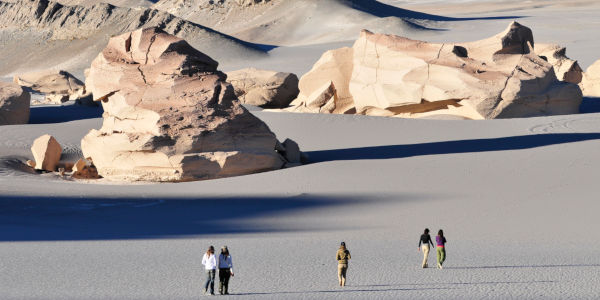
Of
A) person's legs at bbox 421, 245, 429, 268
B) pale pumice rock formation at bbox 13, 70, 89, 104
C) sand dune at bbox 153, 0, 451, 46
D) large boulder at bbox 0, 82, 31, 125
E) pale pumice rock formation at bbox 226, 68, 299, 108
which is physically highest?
sand dune at bbox 153, 0, 451, 46

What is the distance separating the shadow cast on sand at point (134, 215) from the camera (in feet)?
34.8

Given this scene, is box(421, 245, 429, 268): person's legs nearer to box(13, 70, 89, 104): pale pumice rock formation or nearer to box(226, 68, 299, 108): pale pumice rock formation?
box(226, 68, 299, 108): pale pumice rock formation

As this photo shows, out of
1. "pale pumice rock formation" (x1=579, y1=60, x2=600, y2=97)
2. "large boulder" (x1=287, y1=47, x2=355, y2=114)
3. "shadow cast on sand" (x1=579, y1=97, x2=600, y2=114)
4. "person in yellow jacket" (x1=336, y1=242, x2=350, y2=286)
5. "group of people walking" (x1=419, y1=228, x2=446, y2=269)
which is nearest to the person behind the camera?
"person in yellow jacket" (x1=336, y1=242, x2=350, y2=286)

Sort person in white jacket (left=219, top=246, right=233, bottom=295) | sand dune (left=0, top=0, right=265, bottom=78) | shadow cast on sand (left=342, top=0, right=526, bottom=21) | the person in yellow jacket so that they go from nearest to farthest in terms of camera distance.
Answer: person in white jacket (left=219, top=246, right=233, bottom=295) < the person in yellow jacket < sand dune (left=0, top=0, right=265, bottom=78) < shadow cast on sand (left=342, top=0, right=526, bottom=21)

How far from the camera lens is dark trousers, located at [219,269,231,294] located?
7419 mm

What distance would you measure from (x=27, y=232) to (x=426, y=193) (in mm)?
6008

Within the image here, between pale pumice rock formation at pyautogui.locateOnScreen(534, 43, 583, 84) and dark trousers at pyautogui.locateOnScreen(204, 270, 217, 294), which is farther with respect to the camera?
pale pumice rock formation at pyautogui.locateOnScreen(534, 43, 583, 84)

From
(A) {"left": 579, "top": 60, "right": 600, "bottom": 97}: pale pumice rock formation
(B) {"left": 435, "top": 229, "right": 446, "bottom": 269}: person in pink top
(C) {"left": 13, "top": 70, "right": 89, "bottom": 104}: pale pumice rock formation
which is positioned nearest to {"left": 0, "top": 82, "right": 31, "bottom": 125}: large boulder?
(C) {"left": 13, "top": 70, "right": 89, "bottom": 104}: pale pumice rock formation

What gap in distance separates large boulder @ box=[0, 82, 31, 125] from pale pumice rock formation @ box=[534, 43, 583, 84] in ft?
50.9

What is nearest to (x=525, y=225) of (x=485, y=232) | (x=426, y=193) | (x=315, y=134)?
(x=485, y=232)

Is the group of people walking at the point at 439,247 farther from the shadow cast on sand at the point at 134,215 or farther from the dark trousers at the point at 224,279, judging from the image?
the shadow cast on sand at the point at 134,215

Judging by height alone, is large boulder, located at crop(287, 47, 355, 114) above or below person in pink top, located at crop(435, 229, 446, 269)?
above

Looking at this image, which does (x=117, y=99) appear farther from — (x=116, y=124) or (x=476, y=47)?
(x=476, y=47)

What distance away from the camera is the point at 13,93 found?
22.9 m
